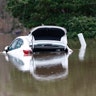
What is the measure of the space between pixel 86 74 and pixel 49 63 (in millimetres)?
3529

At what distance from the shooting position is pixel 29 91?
11.3 m

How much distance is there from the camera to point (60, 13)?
3011 centimetres

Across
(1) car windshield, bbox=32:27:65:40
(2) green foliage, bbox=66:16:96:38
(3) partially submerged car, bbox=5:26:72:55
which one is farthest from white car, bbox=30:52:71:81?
(2) green foliage, bbox=66:16:96:38

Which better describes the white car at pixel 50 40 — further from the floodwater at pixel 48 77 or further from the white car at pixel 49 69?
the white car at pixel 49 69

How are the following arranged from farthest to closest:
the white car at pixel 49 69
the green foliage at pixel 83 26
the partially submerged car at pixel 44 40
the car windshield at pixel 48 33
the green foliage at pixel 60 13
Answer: the green foliage at pixel 60 13 < the green foliage at pixel 83 26 < the car windshield at pixel 48 33 < the partially submerged car at pixel 44 40 < the white car at pixel 49 69

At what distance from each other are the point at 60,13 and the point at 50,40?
783cm

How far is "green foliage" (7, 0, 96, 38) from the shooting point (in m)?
28.1

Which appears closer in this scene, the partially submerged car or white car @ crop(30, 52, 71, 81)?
white car @ crop(30, 52, 71, 81)

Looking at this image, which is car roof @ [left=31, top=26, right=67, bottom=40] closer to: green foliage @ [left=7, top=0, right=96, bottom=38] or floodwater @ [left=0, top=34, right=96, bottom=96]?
floodwater @ [left=0, top=34, right=96, bottom=96]

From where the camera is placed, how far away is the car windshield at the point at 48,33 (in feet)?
72.1

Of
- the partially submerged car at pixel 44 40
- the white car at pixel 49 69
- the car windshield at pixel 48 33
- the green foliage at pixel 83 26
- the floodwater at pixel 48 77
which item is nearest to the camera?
the floodwater at pixel 48 77

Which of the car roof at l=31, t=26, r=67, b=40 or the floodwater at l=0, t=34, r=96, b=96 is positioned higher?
the floodwater at l=0, t=34, r=96, b=96

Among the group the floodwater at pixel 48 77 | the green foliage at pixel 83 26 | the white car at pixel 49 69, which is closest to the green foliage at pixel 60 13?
the green foliage at pixel 83 26

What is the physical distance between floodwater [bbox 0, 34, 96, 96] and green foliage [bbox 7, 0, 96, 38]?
30.4ft
